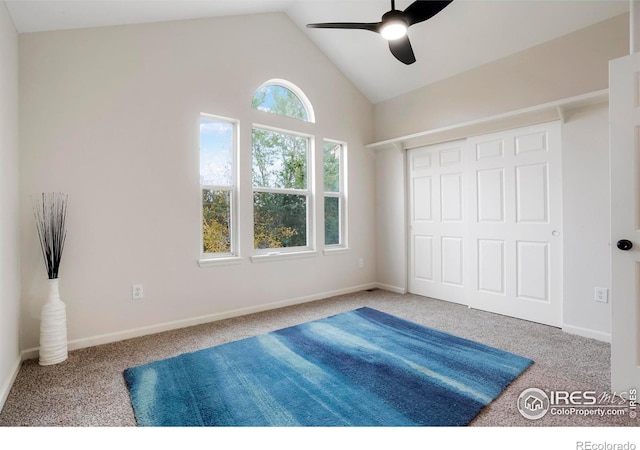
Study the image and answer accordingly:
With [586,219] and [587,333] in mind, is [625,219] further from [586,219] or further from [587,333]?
[587,333]

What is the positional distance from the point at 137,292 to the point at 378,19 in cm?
365

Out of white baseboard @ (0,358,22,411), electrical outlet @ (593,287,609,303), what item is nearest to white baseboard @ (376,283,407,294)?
electrical outlet @ (593,287,609,303)

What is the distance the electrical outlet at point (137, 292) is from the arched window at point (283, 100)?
2.25 metres

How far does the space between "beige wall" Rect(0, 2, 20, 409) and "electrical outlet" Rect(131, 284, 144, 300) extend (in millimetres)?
738

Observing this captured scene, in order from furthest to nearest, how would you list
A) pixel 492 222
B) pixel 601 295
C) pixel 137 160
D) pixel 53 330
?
pixel 492 222 < pixel 137 160 < pixel 601 295 < pixel 53 330

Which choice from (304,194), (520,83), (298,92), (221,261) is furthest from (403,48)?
(221,261)

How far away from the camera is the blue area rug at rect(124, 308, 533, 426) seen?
166cm

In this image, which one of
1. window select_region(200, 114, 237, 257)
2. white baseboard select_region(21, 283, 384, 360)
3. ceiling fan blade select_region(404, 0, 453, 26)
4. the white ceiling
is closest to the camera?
ceiling fan blade select_region(404, 0, 453, 26)

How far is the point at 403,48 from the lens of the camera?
276cm

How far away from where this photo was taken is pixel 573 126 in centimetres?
A: 283

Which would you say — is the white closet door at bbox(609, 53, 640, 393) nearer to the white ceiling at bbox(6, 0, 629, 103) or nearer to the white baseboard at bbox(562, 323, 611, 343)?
the white baseboard at bbox(562, 323, 611, 343)

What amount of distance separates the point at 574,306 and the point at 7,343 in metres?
4.38

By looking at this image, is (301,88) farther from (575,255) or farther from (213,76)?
(575,255)

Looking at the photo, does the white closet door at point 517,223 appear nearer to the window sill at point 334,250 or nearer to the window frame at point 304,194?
the window sill at point 334,250
